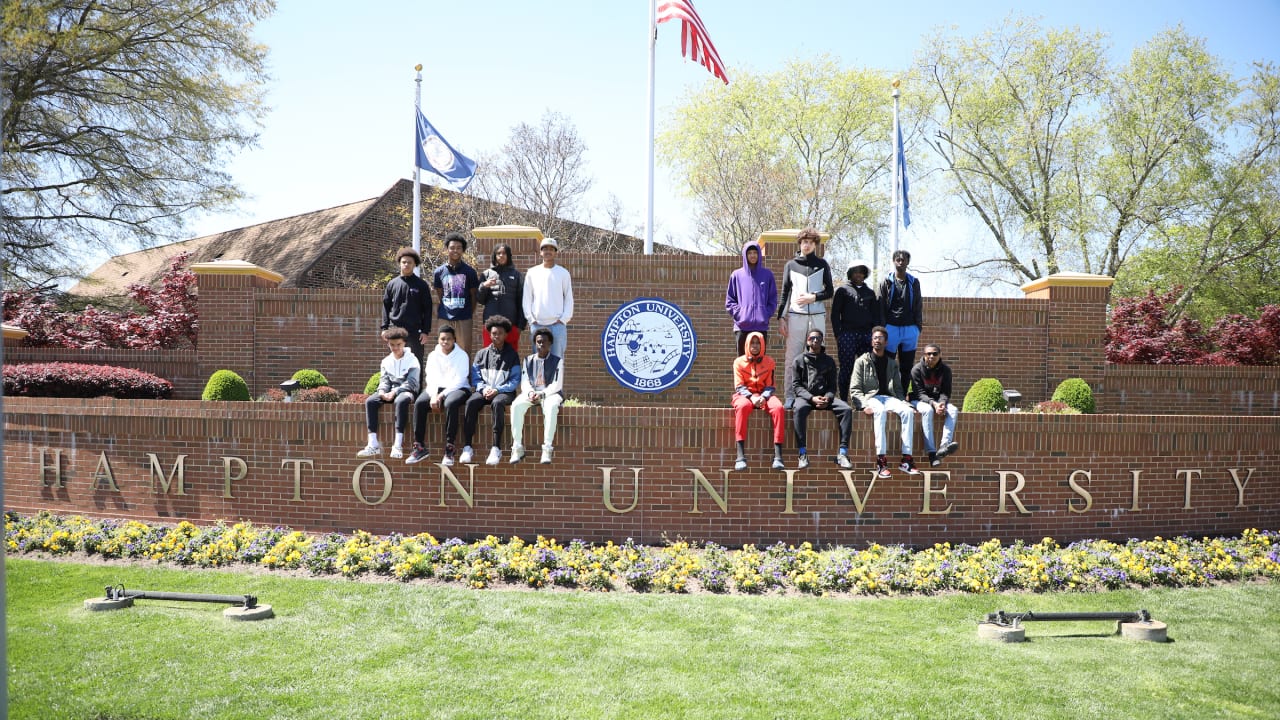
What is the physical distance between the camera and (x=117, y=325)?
15.4 meters

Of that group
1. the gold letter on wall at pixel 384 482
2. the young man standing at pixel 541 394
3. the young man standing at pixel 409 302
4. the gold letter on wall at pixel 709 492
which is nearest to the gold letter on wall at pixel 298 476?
the gold letter on wall at pixel 384 482

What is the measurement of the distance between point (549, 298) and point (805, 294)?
265 cm

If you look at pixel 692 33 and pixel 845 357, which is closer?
pixel 845 357

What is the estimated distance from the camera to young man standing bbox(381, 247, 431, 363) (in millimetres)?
9047

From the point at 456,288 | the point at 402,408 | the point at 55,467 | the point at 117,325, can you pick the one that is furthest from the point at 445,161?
the point at 55,467

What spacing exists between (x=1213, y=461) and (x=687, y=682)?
6.63 meters

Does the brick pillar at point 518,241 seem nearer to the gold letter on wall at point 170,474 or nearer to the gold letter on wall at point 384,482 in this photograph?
the gold letter on wall at point 384,482

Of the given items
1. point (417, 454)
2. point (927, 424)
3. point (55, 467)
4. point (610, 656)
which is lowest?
point (610, 656)

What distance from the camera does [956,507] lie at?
8.27 metres

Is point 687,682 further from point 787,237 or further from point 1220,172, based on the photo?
point 1220,172

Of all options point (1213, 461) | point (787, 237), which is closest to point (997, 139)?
point (787, 237)

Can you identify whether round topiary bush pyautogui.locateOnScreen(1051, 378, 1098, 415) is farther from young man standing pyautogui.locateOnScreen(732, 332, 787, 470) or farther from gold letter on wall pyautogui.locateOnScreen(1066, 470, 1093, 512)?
young man standing pyautogui.locateOnScreen(732, 332, 787, 470)

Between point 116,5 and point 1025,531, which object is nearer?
point 1025,531

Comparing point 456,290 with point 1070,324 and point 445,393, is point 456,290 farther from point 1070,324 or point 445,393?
point 1070,324
